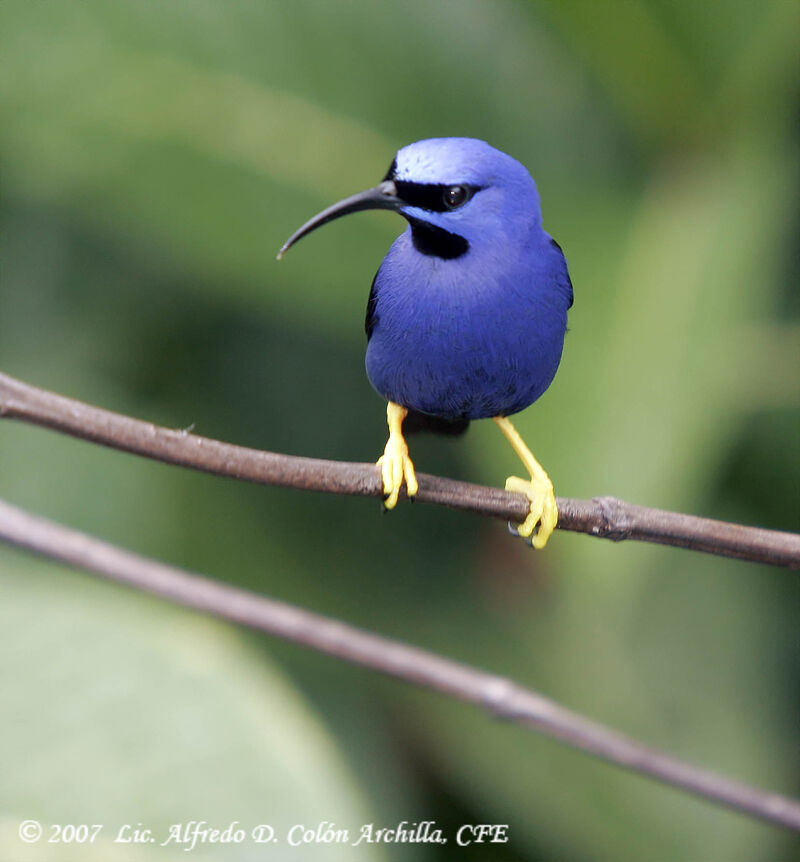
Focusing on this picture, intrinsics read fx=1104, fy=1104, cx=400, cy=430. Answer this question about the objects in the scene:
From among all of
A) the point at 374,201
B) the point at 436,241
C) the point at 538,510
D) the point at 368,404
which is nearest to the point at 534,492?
the point at 538,510

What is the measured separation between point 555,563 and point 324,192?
2.82ft

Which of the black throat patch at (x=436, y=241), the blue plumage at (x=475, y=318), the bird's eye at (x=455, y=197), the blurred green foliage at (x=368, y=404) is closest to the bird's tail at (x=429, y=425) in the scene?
the blurred green foliage at (x=368, y=404)

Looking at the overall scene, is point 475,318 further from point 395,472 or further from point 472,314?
point 395,472

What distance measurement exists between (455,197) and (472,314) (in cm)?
18

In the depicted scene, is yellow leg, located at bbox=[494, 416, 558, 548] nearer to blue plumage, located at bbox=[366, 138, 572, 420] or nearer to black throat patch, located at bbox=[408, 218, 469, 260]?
blue plumage, located at bbox=[366, 138, 572, 420]

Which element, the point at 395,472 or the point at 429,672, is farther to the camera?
the point at 429,672

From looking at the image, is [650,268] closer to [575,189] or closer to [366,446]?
[575,189]

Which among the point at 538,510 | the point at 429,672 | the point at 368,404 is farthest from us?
the point at 368,404

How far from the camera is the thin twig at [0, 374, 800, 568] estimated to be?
1052 millimetres

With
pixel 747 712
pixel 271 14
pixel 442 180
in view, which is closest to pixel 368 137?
pixel 271 14

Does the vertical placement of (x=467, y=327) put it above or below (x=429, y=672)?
above

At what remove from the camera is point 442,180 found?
3.77 ft

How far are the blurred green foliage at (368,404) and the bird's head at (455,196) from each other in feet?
1.29

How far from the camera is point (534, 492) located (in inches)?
58.1
